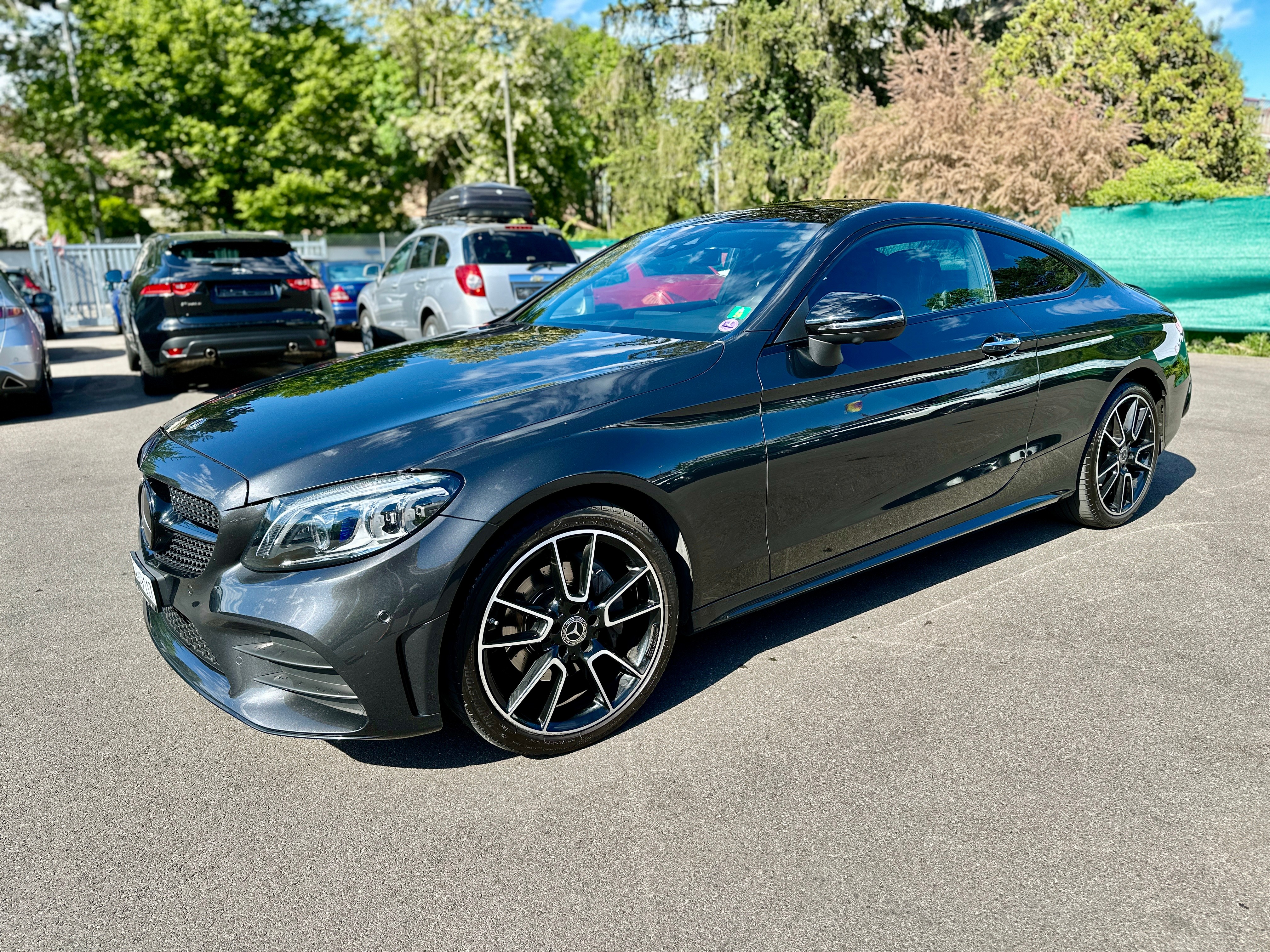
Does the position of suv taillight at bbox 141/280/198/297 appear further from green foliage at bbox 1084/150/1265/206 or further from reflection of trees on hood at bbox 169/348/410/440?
green foliage at bbox 1084/150/1265/206

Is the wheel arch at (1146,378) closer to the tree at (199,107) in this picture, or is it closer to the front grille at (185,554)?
the front grille at (185,554)

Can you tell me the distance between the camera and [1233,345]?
1158cm

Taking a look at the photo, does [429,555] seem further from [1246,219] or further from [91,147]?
[91,147]

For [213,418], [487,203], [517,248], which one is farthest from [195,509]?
[487,203]

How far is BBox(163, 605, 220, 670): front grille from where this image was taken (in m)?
2.78

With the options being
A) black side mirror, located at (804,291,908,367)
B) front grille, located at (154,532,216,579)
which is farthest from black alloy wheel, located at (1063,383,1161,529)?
front grille, located at (154,532,216,579)

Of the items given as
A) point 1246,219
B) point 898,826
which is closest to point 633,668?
point 898,826

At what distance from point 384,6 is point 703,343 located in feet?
138

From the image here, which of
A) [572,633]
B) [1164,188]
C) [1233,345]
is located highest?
[1164,188]

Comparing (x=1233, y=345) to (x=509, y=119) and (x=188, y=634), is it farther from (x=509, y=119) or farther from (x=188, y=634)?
(x=509, y=119)

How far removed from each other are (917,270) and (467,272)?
23.2 feet

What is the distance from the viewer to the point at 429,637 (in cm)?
259

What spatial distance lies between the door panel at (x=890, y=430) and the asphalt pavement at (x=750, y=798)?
1.57 ft

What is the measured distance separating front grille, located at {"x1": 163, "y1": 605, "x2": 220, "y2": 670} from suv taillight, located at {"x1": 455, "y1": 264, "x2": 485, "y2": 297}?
7.57 meters
